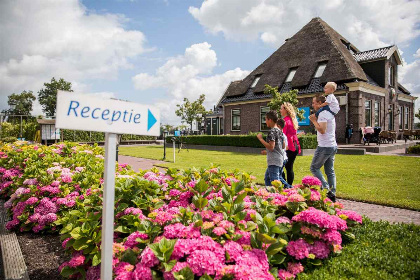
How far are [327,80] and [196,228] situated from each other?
20106 millimetres

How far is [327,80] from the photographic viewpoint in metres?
19.5

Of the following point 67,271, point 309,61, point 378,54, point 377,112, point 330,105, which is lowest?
point 67,271

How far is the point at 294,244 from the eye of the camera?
2309 mm

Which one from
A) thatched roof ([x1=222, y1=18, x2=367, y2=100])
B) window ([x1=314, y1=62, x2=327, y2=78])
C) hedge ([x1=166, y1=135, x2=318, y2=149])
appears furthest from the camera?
window ([x1=314, y1=62, x2=327, y2=78])

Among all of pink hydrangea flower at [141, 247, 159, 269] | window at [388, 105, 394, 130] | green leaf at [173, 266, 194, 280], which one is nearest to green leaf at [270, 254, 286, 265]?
green leaf at [173, 266, 194, 280]

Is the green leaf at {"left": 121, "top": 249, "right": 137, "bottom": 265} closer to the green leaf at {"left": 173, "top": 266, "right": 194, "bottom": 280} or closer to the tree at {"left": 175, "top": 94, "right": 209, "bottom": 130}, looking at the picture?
the green leaf at {"left": 173, "top": 266, "right": 194, "bottom": 280}

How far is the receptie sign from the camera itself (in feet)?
5.06

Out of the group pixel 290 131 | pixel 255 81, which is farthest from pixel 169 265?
pixel 255 81

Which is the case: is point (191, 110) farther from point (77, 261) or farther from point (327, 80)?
point (77, 261)

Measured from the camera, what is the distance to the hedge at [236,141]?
14391 mm

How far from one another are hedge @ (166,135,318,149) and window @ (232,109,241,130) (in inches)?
A: 249

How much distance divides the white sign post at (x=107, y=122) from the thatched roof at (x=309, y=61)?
19.7 meters

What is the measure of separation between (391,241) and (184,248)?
2315mm

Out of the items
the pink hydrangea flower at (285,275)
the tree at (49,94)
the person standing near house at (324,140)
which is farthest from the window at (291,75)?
the tree at (49,94)
